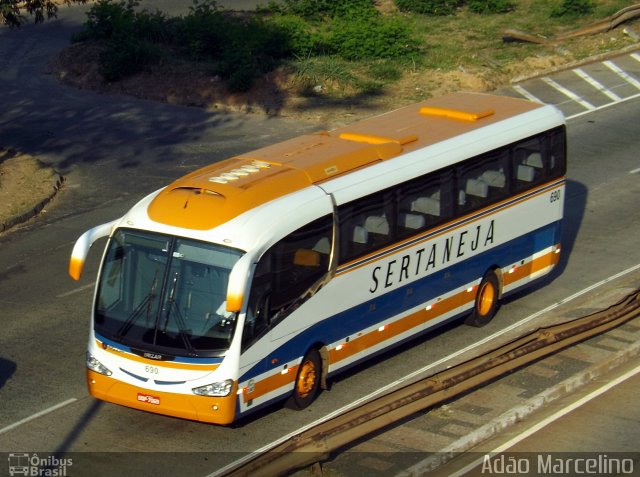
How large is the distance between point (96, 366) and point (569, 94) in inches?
833

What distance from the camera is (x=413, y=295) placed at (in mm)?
15188

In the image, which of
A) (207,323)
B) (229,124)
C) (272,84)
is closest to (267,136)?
(229,124)

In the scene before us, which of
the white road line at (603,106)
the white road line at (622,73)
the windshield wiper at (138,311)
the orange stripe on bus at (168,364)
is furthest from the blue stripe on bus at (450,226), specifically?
the white road line at (622,73)

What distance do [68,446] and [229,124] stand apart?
1779 cm

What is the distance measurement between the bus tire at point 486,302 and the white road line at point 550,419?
2638 mm

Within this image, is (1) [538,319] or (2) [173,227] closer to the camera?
(2) [173,227]

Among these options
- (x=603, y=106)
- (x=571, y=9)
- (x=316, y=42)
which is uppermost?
(x=316, y=42)

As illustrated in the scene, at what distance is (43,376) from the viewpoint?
48.1 feet

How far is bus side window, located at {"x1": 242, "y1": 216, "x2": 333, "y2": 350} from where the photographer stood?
12.7 m

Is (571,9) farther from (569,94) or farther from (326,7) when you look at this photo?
(569,94)

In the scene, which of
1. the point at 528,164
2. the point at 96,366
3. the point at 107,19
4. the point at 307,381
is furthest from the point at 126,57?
the point at 96,366

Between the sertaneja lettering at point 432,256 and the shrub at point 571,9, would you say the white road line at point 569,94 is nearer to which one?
the shrub at point 571,9

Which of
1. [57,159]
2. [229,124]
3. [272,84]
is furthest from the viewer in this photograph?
[272,84]

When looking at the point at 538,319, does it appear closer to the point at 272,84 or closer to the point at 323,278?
the point at 323,278
